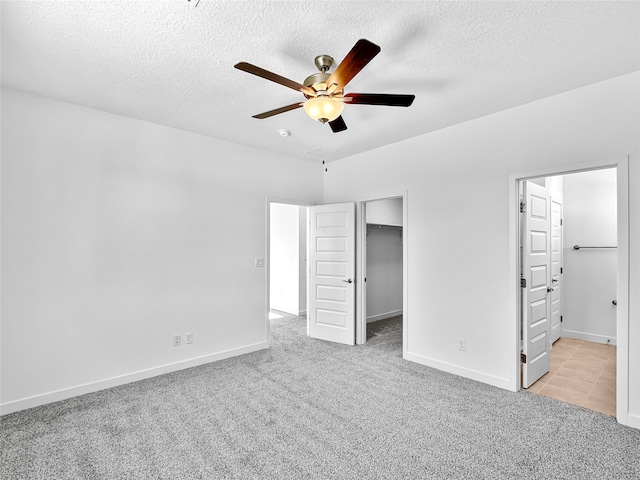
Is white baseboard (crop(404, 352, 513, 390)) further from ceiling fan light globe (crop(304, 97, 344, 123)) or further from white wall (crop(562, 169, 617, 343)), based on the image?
ceiling fan light globe (crop(304, 97, 344, 123))

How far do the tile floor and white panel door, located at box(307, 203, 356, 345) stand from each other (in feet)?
7.61

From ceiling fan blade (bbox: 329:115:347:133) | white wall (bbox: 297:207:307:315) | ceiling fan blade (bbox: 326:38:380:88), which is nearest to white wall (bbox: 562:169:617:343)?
ceiling fan blade (bbox: 329:115:347:133)

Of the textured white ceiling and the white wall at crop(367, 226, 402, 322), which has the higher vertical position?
the textured white ceiling

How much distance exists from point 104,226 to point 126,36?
6.13 ft

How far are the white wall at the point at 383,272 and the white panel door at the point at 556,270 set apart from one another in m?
2.55

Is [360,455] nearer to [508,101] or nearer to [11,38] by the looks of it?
[508,101]

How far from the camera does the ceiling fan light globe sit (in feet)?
6.81

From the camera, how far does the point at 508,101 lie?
9.68 ft

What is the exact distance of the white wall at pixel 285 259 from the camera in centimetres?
644

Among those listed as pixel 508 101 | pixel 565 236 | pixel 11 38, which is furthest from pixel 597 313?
pixel 11 38

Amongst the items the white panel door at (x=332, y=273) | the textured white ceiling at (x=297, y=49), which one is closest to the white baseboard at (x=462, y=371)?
the white panel door at (x=332, y=273)

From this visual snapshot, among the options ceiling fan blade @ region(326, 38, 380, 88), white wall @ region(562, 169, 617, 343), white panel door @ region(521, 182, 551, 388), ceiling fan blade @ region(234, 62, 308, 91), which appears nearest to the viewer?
ceiling fan blade @ region(326, 38, 380, 88)

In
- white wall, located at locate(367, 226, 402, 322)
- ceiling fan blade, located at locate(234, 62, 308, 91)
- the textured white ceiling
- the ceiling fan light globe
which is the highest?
the textured white ceiling

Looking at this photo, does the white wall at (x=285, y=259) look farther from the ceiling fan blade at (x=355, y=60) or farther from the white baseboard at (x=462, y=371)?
the ceiling fan blade at (x=355, y=60)
